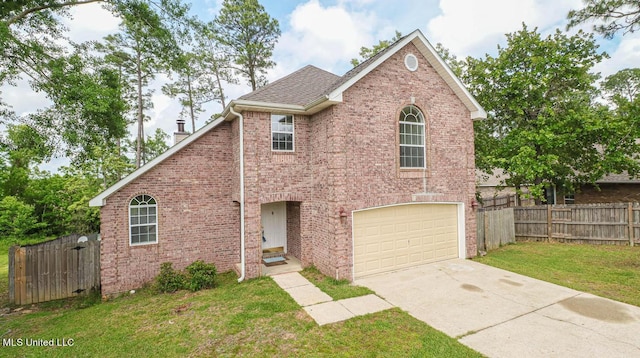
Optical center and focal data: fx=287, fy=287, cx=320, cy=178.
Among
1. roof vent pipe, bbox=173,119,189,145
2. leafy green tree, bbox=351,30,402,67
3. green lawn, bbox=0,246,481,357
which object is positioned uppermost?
leafy green tree, bbox=351,30,402,67

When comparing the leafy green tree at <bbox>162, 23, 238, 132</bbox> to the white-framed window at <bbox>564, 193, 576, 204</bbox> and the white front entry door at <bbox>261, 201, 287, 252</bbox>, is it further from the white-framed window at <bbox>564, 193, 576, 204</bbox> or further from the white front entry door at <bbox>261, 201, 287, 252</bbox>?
the white-framed window at <bbox>564, 193, 576, 204</bbox>

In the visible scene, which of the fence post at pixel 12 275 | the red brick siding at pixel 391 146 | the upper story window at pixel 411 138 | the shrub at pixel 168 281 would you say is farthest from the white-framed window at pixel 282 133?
the fence post at pixel 12 275

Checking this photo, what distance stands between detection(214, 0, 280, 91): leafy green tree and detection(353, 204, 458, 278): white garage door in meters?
18.0

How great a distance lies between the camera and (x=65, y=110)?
9.27 metres

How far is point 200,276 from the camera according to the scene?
28.6 feet

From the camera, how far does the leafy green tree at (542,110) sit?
45.0 ft

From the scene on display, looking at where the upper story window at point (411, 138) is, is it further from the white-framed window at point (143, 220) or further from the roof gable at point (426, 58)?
the white-framed window at point (143, 220)

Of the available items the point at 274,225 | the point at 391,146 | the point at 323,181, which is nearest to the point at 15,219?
the point at 274,225

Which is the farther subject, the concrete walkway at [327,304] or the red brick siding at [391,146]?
the red brick siding at [391,146]

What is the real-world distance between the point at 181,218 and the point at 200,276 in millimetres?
2095

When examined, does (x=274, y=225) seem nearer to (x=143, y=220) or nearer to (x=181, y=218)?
(x=181, y=218)

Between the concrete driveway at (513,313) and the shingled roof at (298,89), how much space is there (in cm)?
640

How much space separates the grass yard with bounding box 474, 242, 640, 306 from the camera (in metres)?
7.90

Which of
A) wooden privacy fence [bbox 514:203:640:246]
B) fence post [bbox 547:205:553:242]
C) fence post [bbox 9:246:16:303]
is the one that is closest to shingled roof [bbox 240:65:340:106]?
fence post [bbox 9:246:16:303]
